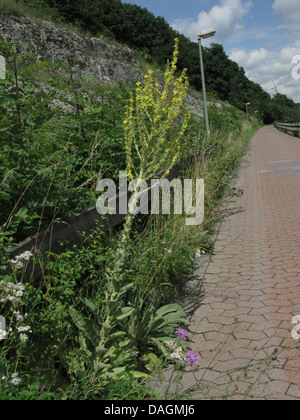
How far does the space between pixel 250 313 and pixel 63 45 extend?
32.0 meters

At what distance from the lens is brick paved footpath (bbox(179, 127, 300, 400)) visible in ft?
8.92

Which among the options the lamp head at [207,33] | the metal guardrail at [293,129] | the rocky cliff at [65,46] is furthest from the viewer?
the metal guardrail at [293,129]

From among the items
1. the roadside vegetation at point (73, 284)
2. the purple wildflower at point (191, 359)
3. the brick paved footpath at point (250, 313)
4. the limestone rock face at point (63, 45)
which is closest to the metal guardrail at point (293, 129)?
the limestone rock face at point (63, 45)

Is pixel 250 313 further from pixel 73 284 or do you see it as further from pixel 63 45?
pixel 63 45

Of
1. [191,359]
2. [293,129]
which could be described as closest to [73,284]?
[191,359]

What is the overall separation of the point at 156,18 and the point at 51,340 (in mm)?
90589

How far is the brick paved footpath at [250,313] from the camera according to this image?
272 cm

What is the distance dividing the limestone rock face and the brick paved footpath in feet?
62.8

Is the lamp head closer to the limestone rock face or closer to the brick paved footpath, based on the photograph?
the limestone rock face

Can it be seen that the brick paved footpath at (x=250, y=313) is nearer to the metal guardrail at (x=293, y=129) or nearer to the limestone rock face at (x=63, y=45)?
the limestone rock face at (x=63, y=45)

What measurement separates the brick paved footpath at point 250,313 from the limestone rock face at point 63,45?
19142mm

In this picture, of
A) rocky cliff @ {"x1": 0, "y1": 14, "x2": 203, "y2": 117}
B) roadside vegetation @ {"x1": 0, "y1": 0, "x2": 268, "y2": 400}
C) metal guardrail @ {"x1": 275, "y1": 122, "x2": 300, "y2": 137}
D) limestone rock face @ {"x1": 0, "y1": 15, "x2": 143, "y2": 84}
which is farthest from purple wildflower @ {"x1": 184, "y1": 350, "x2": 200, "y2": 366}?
A: metal guardrail @ {"x1": 275, "y1": 122, "x2": 300, "y2": 137}

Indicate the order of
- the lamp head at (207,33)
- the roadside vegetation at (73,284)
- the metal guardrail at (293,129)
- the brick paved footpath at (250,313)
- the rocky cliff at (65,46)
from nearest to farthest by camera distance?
the roadside vegetation at (73,284) → the brick paved footpath at (250,313) → the lamp head at (207,33) → the rocky cliff at (65,46) → the metal guardrail at (293,129)

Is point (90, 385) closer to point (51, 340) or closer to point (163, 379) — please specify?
point (51, 340)
